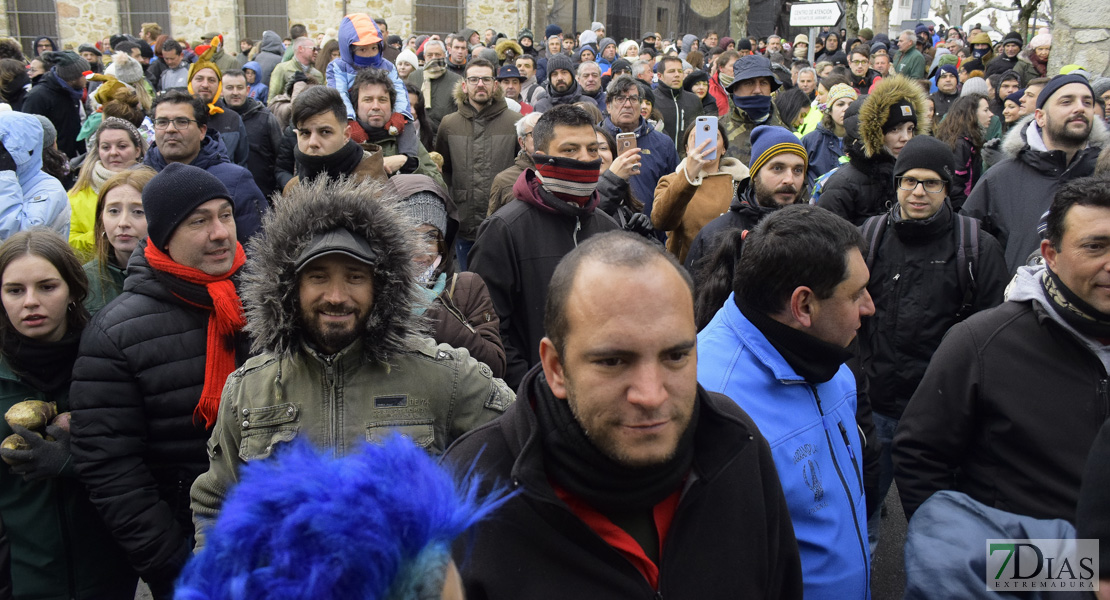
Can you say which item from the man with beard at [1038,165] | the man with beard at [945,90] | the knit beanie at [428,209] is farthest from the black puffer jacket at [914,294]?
the man with beard at [945,90]

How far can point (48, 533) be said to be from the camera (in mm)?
2840

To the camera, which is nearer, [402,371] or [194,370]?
[402,371]

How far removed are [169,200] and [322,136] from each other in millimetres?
1508

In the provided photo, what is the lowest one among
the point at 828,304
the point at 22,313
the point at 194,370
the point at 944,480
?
the point at 944,480

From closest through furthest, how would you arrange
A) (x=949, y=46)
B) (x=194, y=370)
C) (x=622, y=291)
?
(x=622, y=291), (x=194, y=370), (x=949, y=46)

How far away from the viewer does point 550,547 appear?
1.60 meters

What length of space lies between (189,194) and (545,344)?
1816 mm

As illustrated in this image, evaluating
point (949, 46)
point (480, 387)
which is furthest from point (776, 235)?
point (949, 46)

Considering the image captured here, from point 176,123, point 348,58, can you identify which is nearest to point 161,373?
point 176,123

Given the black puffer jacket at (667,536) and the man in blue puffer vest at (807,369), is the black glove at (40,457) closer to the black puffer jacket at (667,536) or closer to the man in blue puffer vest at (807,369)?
the black puffer jacket at (667,536)

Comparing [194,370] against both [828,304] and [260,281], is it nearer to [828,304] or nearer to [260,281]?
[260,281]

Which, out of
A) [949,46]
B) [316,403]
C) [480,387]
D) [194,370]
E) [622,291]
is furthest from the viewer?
[949,46]

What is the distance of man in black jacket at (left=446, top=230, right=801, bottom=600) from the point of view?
5.14 feet

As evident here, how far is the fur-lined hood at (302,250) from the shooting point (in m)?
2.25
